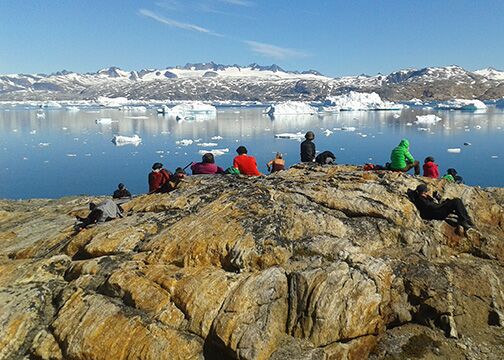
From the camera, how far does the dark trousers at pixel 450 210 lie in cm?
1038

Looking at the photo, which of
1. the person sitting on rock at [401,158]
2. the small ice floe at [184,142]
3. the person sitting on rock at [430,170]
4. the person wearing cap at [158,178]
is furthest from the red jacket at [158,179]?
the small ice floe at [184,142]

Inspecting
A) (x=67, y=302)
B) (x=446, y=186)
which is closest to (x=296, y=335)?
(x=67, y=302)

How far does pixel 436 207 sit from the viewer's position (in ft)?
34.8

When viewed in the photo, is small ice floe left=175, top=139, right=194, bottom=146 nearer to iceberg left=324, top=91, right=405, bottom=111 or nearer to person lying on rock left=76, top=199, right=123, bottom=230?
person lying on rock left=76, top=199, right=123, bottom=230

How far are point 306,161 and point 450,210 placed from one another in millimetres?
6112

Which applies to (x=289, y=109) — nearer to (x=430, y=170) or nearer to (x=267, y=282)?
(x=430, y=170)

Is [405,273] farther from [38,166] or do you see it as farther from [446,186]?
[38,166]

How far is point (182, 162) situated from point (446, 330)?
4253 centimetres

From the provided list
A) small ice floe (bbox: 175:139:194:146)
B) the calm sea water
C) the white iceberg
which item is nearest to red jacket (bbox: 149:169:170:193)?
the calm sea water

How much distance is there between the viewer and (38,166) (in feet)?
156

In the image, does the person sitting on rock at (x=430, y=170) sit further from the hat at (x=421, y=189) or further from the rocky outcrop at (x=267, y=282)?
the hat at (x=421, y=189)

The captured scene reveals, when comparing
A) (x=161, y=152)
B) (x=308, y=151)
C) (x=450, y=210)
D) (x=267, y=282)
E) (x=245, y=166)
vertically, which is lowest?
(x=161, y=152)

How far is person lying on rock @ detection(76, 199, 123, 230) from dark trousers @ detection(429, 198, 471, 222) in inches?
339

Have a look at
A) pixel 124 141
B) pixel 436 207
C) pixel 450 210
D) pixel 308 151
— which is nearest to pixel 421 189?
pixel 436 207
